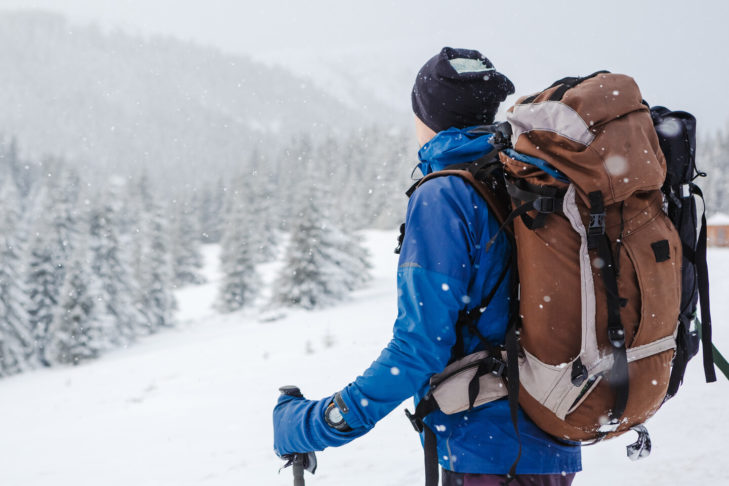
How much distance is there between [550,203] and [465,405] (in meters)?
0.65

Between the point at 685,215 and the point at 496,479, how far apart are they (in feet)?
3.23

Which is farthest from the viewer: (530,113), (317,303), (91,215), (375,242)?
(375,242)

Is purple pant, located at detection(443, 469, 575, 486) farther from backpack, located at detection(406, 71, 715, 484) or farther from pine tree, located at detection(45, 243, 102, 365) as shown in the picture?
pine tree, located at detection(45, 243, 102, 365)

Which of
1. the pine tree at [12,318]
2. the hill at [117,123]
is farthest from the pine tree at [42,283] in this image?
the hill at [117,123]

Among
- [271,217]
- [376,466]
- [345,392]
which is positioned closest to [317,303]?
[376,466]

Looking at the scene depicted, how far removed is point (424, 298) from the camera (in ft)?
5.14

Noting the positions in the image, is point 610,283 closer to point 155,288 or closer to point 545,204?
point 545,204

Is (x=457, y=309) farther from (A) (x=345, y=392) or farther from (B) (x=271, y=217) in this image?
(B) (x=271, y=217)

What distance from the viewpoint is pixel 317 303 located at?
26.3 m

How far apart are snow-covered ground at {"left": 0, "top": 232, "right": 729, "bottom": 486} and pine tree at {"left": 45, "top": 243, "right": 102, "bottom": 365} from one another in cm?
1130

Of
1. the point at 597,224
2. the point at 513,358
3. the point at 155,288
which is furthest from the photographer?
the point at 155,288

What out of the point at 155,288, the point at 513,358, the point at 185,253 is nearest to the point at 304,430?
the point at 513,358

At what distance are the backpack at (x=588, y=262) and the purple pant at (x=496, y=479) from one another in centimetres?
9

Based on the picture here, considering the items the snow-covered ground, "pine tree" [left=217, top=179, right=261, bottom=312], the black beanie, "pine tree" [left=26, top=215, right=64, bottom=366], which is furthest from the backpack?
"pine tree" [left=217, top=179, right=261, bottom=312]
